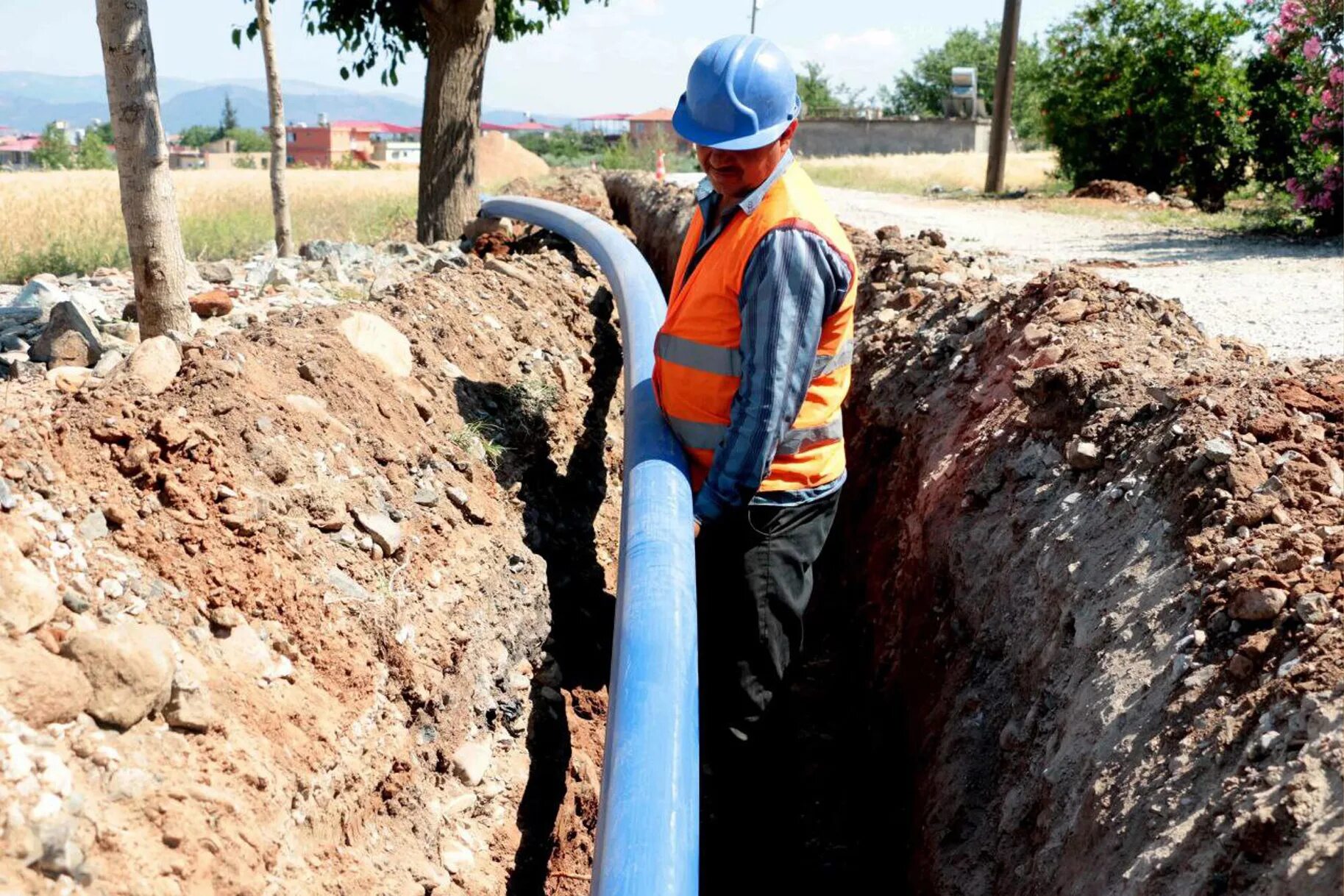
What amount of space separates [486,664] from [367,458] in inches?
30.8

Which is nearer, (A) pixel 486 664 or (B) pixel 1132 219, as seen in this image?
(A) pixel 486 664

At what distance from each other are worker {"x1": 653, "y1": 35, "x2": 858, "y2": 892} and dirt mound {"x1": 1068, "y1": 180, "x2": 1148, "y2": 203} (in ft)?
48.1

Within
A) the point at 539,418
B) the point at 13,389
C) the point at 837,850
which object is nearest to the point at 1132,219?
the point at 539,418

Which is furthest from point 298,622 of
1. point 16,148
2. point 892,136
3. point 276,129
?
point 16,148

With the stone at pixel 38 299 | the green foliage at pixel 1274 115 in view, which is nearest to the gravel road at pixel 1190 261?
the green foliage at pixel 1274 115

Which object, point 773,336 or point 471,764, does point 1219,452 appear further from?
point 471,764

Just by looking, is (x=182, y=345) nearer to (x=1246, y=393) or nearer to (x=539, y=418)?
(x=539, y=418)

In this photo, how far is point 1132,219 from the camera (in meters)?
13.2

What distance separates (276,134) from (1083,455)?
6941 mm

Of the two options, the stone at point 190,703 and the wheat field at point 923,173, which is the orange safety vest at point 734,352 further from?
the wheat field at point 923,173

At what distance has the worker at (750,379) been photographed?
115 inches

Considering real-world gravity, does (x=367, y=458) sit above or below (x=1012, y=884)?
above

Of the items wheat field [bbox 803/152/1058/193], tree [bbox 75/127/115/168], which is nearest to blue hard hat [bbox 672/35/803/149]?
wheat field [bbox 803/152/1058/193]

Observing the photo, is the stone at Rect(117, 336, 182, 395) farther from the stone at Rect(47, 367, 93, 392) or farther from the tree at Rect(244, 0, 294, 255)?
the tree at Rect(244, 0, 294, 255)
